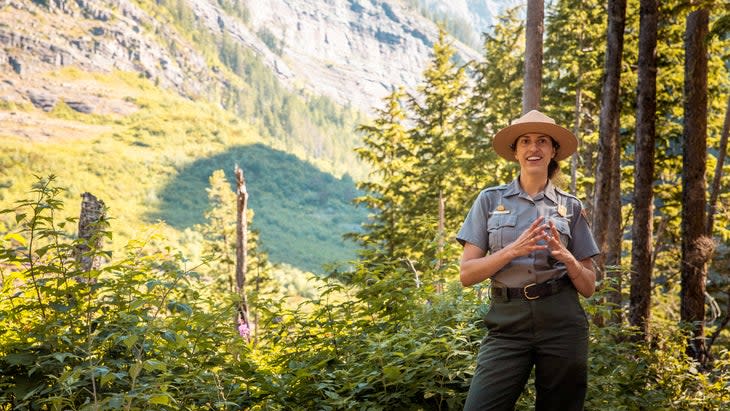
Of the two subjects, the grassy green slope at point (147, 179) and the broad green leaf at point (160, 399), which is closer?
the broad green leaf at point (160, 399)

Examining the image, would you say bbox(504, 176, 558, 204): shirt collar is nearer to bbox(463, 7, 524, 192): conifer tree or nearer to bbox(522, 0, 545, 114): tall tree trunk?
bbox(522, 0, 545, 114): tall tree trunk

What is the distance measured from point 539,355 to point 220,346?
3123 millimetres

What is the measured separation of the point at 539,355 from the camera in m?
3.68

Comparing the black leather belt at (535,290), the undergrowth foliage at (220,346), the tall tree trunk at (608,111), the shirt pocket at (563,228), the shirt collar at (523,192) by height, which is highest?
the tall tree trunk at (608,111)

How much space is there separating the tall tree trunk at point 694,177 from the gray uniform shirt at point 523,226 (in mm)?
8101

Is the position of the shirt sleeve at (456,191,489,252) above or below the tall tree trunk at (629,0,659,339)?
below

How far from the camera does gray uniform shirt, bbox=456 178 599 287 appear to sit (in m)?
3.71

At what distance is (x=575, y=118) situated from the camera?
21875 mm

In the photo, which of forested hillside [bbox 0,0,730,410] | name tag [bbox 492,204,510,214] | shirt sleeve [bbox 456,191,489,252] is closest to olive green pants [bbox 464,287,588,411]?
shirt sleeve [bbox 456,191,489,252]

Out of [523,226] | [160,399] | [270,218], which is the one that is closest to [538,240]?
[523,226]

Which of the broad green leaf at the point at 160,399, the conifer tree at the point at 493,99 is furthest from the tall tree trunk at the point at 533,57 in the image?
the conifer tree at the point at 493,99

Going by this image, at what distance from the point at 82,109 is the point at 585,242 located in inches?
8407

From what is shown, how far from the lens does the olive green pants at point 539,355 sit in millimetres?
3645

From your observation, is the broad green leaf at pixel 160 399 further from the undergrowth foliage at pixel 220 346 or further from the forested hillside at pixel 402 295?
the undergrowth foliage at pixel 220 346
